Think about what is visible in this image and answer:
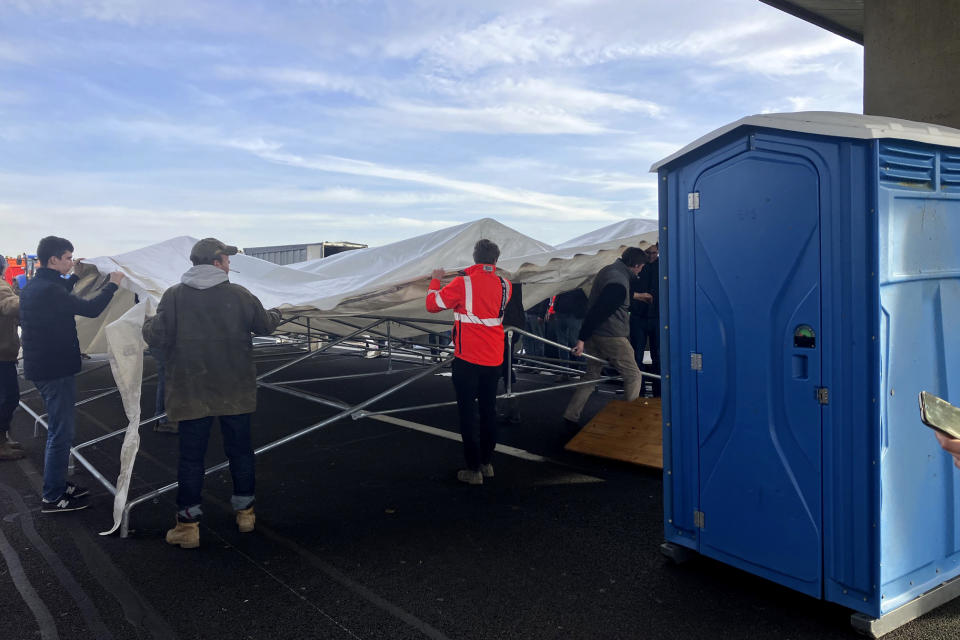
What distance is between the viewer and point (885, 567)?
2.78 m

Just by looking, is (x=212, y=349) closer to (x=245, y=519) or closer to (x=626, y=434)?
(x=245, y=519)

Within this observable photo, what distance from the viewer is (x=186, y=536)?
3979mm

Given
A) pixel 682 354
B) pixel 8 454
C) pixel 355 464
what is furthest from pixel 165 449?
pixel 682 354

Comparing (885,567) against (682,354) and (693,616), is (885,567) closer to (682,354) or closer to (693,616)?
(693,616)

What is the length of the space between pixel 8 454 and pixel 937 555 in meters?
7.26

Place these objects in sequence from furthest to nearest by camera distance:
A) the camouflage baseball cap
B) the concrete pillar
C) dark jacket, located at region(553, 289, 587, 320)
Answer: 1. dark jacket, located at region(553, 289, 587, 320)
2. the concrete pillar
3. the camouflage baseball cap

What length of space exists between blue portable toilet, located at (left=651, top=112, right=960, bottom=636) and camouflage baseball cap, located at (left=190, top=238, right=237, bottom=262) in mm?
2860

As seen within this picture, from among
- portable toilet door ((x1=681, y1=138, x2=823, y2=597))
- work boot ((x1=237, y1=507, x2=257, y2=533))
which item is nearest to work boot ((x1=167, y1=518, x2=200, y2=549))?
work boot ((x1=237, y1=507, x2=257, y2=533))

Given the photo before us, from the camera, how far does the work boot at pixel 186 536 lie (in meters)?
3.98

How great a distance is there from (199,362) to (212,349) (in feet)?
0.35

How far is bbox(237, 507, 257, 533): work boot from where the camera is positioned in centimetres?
423

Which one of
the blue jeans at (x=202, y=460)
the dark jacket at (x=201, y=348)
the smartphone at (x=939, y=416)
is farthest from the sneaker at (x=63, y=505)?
the smartphone at (x=939, y=416)

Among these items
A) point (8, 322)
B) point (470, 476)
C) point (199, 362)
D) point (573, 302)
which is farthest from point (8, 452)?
point (573, 302)

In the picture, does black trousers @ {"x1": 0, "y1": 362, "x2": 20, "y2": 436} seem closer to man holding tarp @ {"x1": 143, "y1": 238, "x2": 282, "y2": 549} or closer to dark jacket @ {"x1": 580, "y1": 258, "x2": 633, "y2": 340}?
man holding tarp @ {"x1": 143, "y1": 238, "x2": 282, "y2": 549}
